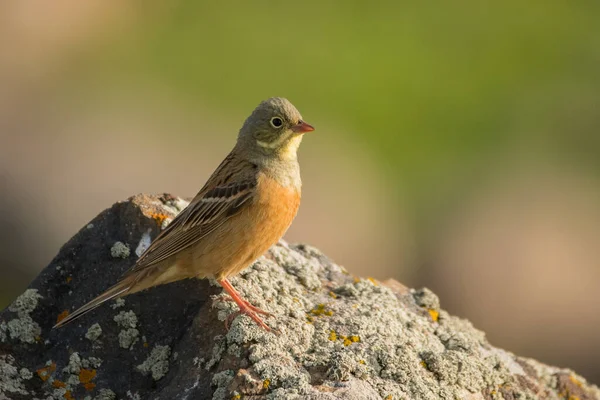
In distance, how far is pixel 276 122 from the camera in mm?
7898

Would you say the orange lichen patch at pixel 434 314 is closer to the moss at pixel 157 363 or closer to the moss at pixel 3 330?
the moss at pixel 157 363

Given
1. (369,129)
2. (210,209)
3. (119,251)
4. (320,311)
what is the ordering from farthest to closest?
(369,129) → (210,209) → (119,251) → (320,311)

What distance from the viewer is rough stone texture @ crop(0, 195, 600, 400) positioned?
6.02 m

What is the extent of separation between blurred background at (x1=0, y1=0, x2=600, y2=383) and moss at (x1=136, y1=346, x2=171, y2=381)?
7285mm

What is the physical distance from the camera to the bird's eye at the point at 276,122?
25.8 feet

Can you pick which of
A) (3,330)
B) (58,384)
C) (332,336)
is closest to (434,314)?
(332,336)

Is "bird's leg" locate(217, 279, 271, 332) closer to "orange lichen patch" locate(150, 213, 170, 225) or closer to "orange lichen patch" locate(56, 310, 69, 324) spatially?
"orange lichen patch" locate(150, 213, 170, 225)

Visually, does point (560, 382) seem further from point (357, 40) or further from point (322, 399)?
point (357, 40)

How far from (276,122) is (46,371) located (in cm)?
270

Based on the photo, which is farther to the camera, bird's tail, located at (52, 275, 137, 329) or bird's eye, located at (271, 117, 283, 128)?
bird's eye, located at (271, 117, 283, 128)

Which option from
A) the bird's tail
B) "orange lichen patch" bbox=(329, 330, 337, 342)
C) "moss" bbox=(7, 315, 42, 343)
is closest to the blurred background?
"moss" bbox=(7, 315, 42, 343)

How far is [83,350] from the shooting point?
6523 mm

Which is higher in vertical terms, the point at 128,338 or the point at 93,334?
the point at 128,338

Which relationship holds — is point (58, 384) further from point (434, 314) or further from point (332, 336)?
point (434, 314)
